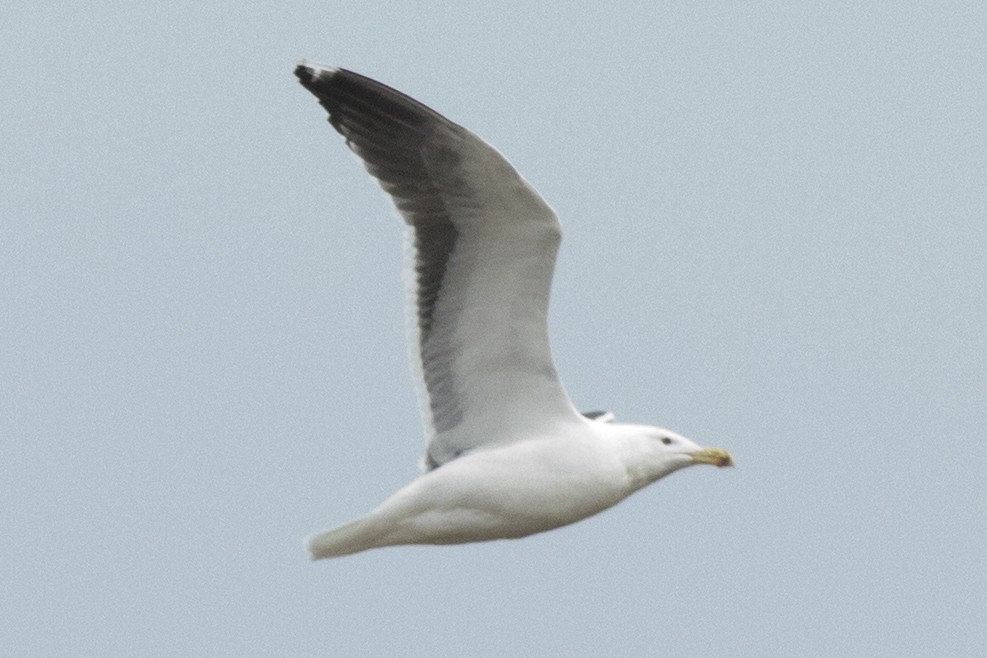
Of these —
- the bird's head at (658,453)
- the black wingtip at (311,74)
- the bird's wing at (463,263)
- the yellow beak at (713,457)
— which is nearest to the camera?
the bird's wing at (463,263)

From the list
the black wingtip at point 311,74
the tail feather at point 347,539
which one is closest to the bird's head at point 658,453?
Answer: the tail feather at point 347,539

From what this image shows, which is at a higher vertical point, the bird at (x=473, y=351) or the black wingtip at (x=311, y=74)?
the black wingtip at (x=311, y=74)

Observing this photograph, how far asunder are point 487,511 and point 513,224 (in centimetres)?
157

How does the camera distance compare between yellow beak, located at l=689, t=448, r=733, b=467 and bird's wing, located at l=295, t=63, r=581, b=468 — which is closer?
bird's wing, located at l=295, t=63, r=581, b=468

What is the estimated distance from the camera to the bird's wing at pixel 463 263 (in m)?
12.1

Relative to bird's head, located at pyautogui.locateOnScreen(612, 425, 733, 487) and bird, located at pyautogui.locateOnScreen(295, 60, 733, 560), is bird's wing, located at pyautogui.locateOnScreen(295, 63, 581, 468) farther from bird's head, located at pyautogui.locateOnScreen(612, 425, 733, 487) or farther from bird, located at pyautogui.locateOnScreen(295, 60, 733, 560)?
bird's head, located at pyautogui.locateOnScreen(612, 425, 733, 487)

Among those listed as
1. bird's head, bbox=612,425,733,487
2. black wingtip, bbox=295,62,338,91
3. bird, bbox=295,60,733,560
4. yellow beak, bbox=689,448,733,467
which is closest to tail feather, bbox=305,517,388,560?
bird, bbox=295,60,733,560

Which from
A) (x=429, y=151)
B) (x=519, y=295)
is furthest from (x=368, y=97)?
(x=519, y=295)

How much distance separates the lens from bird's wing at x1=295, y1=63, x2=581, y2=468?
39.7 feet

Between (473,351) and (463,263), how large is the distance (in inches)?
20.3

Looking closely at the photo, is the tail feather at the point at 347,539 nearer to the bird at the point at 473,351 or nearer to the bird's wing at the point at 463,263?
the bird at the point at 473,351

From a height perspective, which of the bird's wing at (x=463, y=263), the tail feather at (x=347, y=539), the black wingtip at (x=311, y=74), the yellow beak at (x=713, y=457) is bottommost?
the tail feather at (x=347, y=539)

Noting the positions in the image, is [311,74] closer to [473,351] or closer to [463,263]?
[463,263]

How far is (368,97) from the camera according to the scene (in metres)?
12.3
